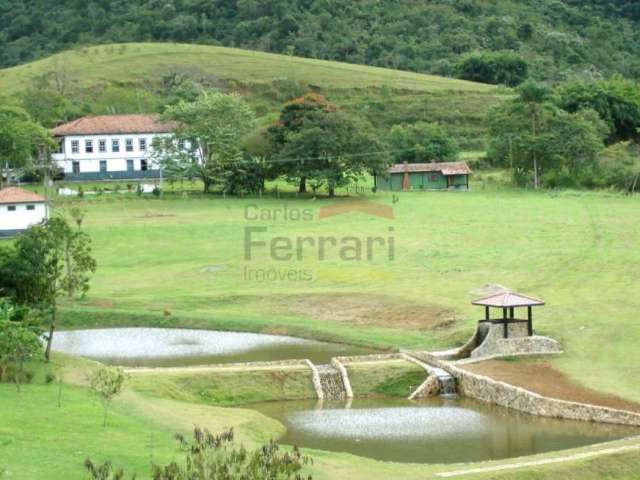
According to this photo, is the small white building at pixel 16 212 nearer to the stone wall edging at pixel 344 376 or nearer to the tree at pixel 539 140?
the stone wall edging at pixel 344 376

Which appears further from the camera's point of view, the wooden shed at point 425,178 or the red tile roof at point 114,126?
the red tile roof at point 114,126

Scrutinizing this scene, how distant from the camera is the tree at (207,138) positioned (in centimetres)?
9542

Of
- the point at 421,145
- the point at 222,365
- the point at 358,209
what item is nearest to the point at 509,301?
the point at 222,365

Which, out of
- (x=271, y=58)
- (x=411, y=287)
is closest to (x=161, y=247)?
(x=411, y=287)

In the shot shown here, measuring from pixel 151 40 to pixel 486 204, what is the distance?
9916 cm

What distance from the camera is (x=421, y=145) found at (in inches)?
4370

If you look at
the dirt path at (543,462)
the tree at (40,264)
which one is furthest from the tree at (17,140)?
the dirt path at (543,462)

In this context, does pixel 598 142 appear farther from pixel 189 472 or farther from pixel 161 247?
pixel 189 472

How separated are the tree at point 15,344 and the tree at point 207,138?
55.4 metres

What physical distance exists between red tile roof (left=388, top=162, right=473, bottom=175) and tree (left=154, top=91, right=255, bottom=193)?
513 inches

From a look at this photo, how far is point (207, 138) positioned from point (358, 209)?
18.1 meters

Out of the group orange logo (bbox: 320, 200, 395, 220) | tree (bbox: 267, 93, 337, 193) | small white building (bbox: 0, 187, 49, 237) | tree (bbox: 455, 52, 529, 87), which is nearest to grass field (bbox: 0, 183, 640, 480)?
orange logo (bbox: 320, 200, 395, 220)

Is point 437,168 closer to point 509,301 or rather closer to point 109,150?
point 109,150

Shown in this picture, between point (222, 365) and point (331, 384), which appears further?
point (222, 365)
